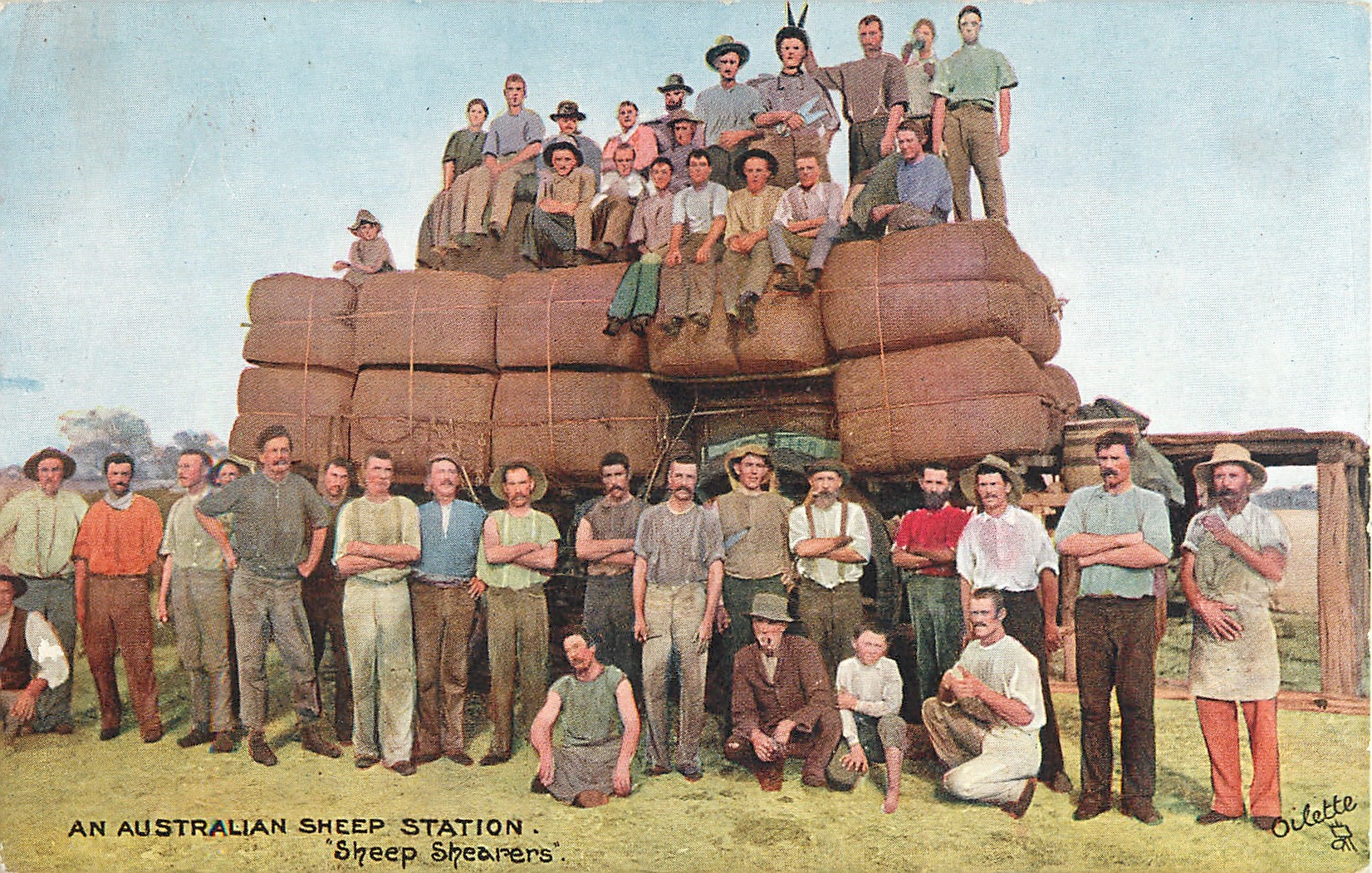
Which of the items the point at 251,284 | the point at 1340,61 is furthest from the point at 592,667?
the point at 1340,61

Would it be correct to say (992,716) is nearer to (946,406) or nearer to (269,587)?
(946,406)

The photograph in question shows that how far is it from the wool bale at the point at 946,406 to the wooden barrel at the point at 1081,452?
0.55 feet

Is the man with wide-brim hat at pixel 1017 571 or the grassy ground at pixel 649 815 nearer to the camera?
the grassy ground at pixel 649 815

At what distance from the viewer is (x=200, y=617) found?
21.8 feet

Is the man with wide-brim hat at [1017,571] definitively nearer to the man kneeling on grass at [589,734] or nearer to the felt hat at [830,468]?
the felt hat at [830,468]

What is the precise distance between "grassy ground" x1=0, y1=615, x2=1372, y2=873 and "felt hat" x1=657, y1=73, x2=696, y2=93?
4.22m

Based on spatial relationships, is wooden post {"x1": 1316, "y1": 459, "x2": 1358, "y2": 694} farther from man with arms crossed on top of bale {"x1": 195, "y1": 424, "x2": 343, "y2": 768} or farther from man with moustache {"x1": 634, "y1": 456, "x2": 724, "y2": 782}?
man with arms crossed on top of bale {"x1": 195, "y1": 424, "x2": 343, "y2": 768}

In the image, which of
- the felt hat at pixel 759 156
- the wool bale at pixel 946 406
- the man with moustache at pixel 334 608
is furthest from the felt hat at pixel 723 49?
the man with moustache at pixel 334 608

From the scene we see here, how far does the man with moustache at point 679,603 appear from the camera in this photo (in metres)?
6.21

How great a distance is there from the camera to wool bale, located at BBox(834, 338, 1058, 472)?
6.15 m

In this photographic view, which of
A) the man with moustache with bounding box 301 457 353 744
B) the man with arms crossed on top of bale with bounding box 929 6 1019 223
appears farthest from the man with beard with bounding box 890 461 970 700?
the man with moustache with bounding box 301 457 353 744

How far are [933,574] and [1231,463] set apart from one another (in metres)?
1.64

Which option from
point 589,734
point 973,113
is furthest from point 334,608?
point 973,113

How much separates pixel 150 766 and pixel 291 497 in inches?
70.0
